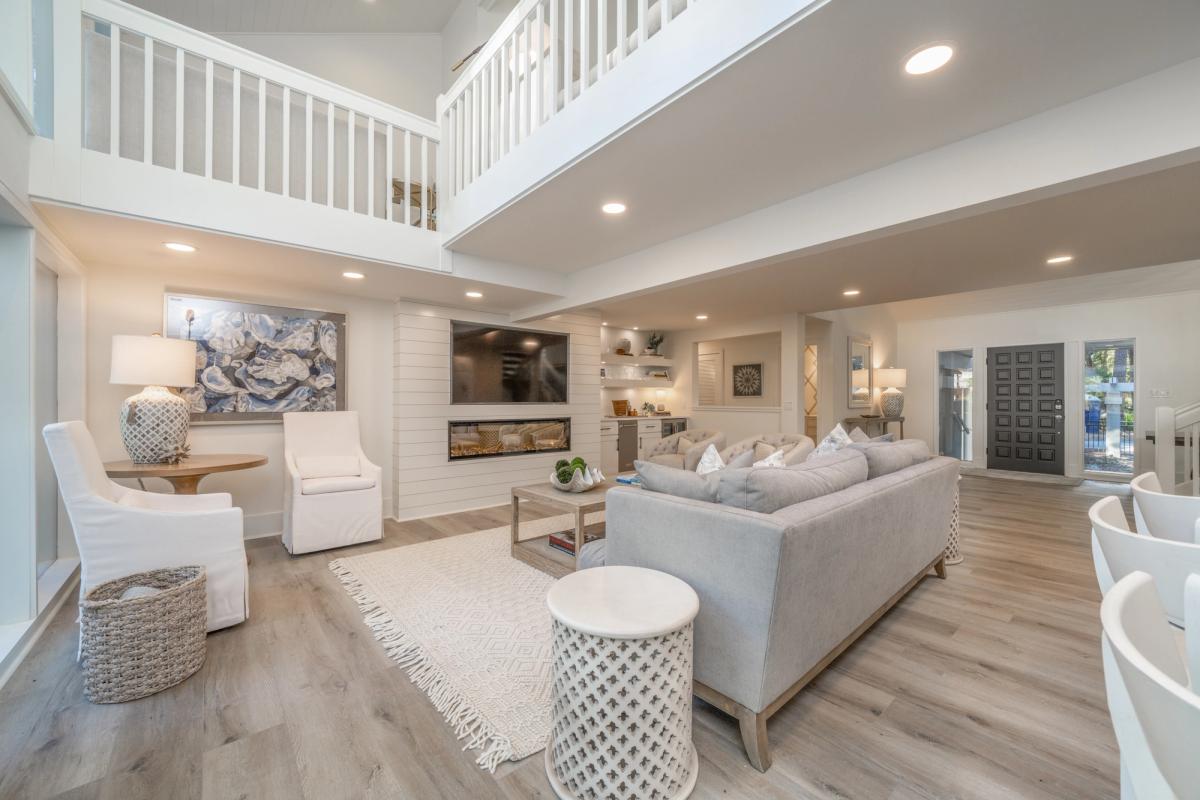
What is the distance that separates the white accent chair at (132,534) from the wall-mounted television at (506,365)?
2609 mm

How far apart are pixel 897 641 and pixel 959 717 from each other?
0.53 metres

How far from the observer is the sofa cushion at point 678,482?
5.75ft

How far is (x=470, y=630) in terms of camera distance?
2289mm

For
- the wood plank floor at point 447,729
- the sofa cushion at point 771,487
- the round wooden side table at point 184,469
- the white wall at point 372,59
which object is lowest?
the wood plank floor at point 447,729

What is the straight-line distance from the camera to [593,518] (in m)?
4.09

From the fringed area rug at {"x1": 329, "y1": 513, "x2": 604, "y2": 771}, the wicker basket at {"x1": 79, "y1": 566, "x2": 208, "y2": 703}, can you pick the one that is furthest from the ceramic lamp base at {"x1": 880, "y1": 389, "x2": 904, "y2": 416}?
the wicker basket at {"x1": 79, "y1": 566, "x2": 208, "y2": 703}

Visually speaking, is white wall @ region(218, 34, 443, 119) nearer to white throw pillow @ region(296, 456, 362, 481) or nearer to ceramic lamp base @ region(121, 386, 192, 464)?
ceramic lamp base @ region(121, 386, 192, 464)

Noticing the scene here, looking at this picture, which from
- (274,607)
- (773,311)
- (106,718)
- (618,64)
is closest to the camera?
(106,718)

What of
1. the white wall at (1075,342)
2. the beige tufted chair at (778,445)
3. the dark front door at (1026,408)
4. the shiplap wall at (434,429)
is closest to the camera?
the beige tufted chair at (778,445)

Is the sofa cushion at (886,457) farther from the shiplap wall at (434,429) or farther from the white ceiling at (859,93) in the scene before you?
the shiplap wall at (434,429)

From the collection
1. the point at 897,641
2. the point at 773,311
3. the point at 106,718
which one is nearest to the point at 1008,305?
the point at 773,311

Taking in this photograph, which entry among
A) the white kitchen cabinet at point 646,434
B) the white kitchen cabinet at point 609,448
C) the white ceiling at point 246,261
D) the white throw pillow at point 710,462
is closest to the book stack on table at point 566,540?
the white throw pillow at point 710,462

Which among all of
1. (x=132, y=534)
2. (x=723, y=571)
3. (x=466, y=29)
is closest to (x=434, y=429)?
(x=132, y=534)

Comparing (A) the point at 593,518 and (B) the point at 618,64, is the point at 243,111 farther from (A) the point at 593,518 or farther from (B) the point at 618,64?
(A) the point at 593,518
